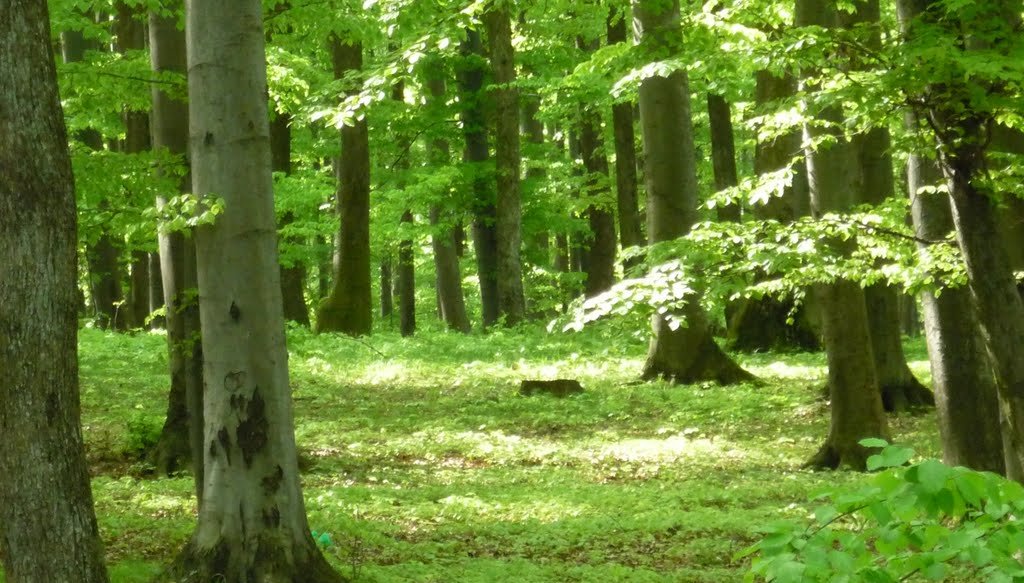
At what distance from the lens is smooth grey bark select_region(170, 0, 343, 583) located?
5398 mm

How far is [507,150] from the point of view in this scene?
21.5 meters

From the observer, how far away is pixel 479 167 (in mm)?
22594

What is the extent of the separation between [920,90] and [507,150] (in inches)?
632

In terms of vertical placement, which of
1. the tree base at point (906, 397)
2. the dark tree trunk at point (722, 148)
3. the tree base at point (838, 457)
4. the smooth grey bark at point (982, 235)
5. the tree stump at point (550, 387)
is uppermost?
the dark tree trunk at point (722, 148)

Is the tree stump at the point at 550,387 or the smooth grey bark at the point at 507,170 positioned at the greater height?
the smooth grey bark at the point at 507,170

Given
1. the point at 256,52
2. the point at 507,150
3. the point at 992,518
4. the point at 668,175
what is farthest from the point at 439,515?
the point at 507,150

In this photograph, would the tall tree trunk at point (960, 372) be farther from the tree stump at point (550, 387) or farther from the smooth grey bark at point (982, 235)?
the tree stump at point (550, 387)

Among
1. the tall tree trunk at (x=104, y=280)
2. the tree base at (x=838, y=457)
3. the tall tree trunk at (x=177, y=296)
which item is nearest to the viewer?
the tall tree trunk at (x=177, y=296)

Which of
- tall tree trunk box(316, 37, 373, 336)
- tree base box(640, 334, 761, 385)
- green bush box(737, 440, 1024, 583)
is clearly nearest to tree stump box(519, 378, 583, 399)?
tree base box(640, 334, 761, 385)

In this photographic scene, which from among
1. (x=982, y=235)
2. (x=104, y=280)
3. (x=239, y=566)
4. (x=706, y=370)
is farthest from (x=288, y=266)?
(x=982, y=235)

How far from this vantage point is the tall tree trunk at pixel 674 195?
1459 centimetres

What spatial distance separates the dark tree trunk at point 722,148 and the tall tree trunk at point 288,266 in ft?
28.1

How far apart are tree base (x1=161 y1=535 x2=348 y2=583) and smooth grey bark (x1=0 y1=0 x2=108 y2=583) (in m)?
1.02

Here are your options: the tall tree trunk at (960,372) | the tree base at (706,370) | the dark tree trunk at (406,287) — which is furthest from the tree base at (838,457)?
the dark tree trunk at (406,287)
